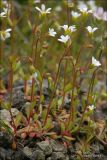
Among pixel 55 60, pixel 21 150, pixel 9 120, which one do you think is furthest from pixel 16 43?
pixel 21 150

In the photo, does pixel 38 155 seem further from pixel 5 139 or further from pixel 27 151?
pixel 5 139

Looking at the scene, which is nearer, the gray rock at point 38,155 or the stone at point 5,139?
the gray rock at point 38,155

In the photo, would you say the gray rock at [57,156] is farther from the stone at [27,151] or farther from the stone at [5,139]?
the stone at [5,139]

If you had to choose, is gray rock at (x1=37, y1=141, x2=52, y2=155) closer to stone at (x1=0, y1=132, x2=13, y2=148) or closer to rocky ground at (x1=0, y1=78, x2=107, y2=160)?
rocky ground at (x1=0, y1=78, x2=107, y2=160)

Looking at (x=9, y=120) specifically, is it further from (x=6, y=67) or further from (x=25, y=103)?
(x=6, y=67)

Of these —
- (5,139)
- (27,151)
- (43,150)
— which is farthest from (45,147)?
(5,139)

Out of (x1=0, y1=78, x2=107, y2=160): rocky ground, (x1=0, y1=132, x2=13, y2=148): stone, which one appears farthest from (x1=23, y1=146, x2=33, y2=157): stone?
(x1=0, y1=132, x2=13, y2=148): stone

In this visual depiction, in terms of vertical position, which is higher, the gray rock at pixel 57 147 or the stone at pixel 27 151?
the stone at pixel 27 151

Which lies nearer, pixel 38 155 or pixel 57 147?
pixel 38 155

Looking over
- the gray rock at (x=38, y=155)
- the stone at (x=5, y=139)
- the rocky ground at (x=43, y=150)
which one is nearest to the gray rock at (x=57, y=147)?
the rocky ground at (x=43, y=150)
